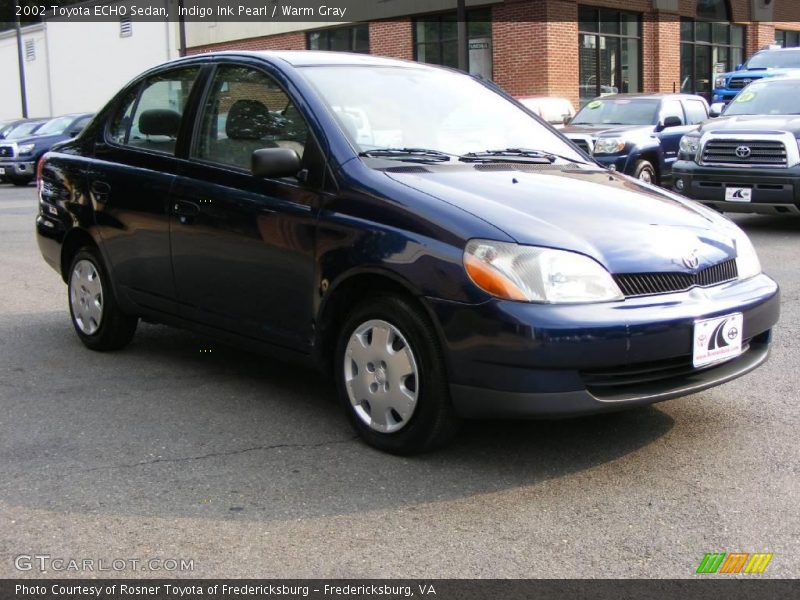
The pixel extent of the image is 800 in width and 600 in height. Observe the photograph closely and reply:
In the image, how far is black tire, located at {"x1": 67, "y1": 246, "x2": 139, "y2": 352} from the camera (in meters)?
6.02

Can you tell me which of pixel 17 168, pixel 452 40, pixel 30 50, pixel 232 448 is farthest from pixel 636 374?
pixel 30 50

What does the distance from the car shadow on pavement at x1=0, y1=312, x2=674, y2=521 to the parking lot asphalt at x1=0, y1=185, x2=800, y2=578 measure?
0.01 meters

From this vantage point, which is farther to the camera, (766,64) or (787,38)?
(787,38)

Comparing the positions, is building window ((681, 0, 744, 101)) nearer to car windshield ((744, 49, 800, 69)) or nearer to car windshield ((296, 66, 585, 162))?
car windshield ((744, 49, 800, 69))

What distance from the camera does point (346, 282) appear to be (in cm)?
441

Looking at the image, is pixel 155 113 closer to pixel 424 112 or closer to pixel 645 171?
pixel 424 112

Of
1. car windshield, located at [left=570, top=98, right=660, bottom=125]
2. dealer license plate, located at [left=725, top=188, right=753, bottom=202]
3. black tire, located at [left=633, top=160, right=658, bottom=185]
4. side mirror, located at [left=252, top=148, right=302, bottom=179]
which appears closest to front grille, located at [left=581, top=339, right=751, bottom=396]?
side mirror, located at [left=252, top=148, right=302, bottom=179]

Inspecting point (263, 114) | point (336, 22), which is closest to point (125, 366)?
point (263, 114)

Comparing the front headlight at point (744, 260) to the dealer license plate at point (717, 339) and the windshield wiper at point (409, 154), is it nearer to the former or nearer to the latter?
the dealer license plate at point (717, 339)

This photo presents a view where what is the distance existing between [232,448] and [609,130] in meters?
11.2

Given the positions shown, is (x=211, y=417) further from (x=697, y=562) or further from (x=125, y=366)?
(x=697, y=562)

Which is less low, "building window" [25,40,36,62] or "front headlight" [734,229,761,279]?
"building window" [25,40,36,62]

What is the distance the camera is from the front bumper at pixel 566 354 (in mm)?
3820
